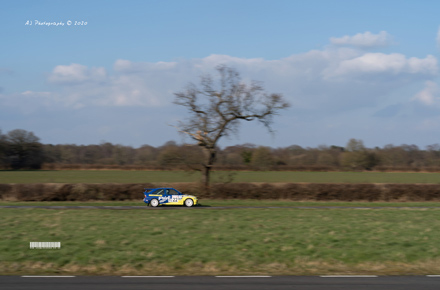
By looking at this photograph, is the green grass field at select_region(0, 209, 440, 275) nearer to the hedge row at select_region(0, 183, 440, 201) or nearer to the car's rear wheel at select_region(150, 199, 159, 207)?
the car's rear wheel at select_region(150, 199, 159, 207)

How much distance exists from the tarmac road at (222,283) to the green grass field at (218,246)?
94 cm

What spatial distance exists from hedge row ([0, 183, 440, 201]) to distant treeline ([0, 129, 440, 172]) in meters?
20.7

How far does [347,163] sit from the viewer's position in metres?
78.4

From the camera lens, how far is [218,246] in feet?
48.2

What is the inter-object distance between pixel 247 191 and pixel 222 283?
29.4 meters

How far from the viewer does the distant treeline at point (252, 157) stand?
71.1m

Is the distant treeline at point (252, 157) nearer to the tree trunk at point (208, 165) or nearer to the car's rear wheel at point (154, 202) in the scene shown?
the tree trunk at point (208, 165)

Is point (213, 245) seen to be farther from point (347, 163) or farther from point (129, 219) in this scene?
point (347, 163)

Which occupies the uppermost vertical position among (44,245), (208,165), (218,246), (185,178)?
(208,165)

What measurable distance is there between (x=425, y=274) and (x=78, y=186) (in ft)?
103

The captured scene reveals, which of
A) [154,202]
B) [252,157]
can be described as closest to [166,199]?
[154,202]

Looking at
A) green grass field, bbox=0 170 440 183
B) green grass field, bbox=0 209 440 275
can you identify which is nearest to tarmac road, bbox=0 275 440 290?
green grass field, bbox=0 209 440 275

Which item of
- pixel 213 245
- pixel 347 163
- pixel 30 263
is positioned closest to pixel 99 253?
pixel 30 263

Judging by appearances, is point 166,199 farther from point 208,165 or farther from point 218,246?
point 218,246
